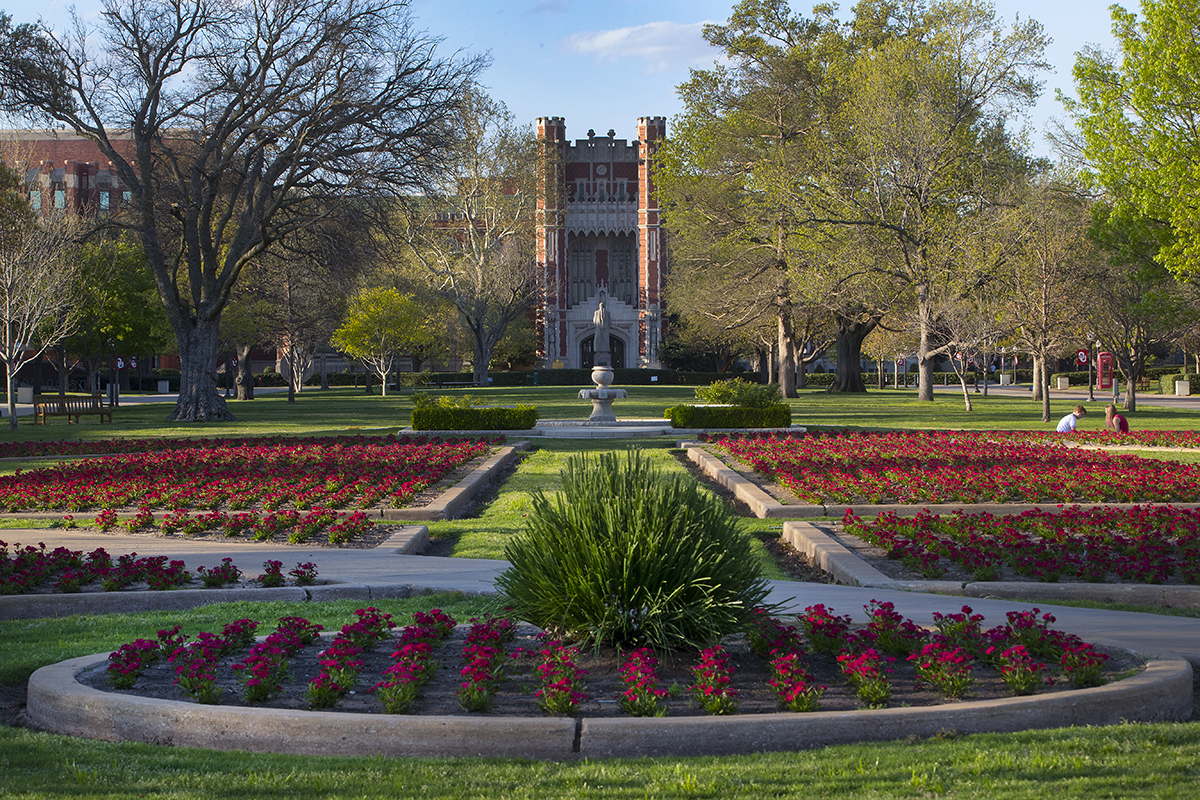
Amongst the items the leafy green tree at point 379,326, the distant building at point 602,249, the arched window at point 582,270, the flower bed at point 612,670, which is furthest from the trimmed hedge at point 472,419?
the arched window at point 582,270

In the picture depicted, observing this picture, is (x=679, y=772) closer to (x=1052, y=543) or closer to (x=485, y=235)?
(x=1052, y=543)

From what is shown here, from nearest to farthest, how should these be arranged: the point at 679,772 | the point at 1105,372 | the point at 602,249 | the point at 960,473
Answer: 1. the point at 679,772
2. the point at 960,473
3. the point at 1105,372
4. the point at 602,249

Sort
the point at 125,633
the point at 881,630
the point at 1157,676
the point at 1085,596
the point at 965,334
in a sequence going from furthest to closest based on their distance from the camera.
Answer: the point at 965,334, the point at 1085,596, the point at 125,633, the point at 881,630, the point at 1157,676

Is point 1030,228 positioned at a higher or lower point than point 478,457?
higher

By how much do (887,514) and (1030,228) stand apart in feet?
76.5

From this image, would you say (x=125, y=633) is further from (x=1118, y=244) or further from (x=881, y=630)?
(x=1118, y=244)

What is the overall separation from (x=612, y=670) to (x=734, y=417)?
1857cm

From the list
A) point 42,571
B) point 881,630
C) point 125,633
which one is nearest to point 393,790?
point 881,630

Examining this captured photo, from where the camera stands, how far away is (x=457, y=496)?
1265cm

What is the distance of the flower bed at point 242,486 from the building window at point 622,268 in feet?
233

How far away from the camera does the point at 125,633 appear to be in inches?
256

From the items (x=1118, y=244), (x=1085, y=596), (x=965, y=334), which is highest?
(x=1118, y=244)

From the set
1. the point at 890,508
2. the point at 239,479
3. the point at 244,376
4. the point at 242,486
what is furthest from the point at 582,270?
the point at 890,508

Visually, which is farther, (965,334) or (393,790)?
(965,334)
